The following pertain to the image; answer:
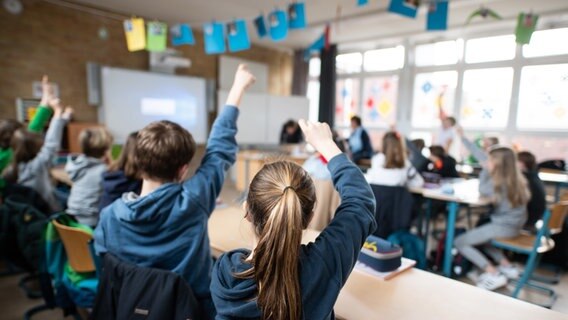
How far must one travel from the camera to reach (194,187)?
1164mm

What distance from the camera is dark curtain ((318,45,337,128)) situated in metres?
7.34

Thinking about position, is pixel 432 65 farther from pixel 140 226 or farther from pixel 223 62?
pixel 140 226

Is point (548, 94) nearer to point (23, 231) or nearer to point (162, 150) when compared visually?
point (162, 150)

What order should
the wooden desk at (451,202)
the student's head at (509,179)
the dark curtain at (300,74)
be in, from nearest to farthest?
the student's head at (509,179)
the wooden desk at (451,202)
the dark curtain at (300,74)

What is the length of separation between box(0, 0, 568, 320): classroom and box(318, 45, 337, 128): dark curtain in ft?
0.10

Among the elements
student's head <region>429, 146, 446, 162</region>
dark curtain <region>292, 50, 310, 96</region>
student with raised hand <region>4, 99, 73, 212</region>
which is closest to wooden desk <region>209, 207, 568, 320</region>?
student with raised hand <region>4, 99, 73, 212</region>

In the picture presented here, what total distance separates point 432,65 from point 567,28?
4.72m

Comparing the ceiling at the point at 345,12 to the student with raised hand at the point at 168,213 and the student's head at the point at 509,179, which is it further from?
the student with raised hand at the point at 168,213

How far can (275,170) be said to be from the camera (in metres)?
0.78

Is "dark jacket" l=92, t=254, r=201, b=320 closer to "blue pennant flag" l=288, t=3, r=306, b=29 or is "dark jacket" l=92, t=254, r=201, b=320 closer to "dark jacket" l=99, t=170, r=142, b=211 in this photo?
"dark jacket" l=99, t=170, r=142, b=211

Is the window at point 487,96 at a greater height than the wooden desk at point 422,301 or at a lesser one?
greater

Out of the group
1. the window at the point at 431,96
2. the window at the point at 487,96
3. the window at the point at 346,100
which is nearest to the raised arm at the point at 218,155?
the window at the point at 487,96

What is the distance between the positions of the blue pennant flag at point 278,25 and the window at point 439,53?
407 cm

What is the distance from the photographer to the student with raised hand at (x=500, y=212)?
251cm
